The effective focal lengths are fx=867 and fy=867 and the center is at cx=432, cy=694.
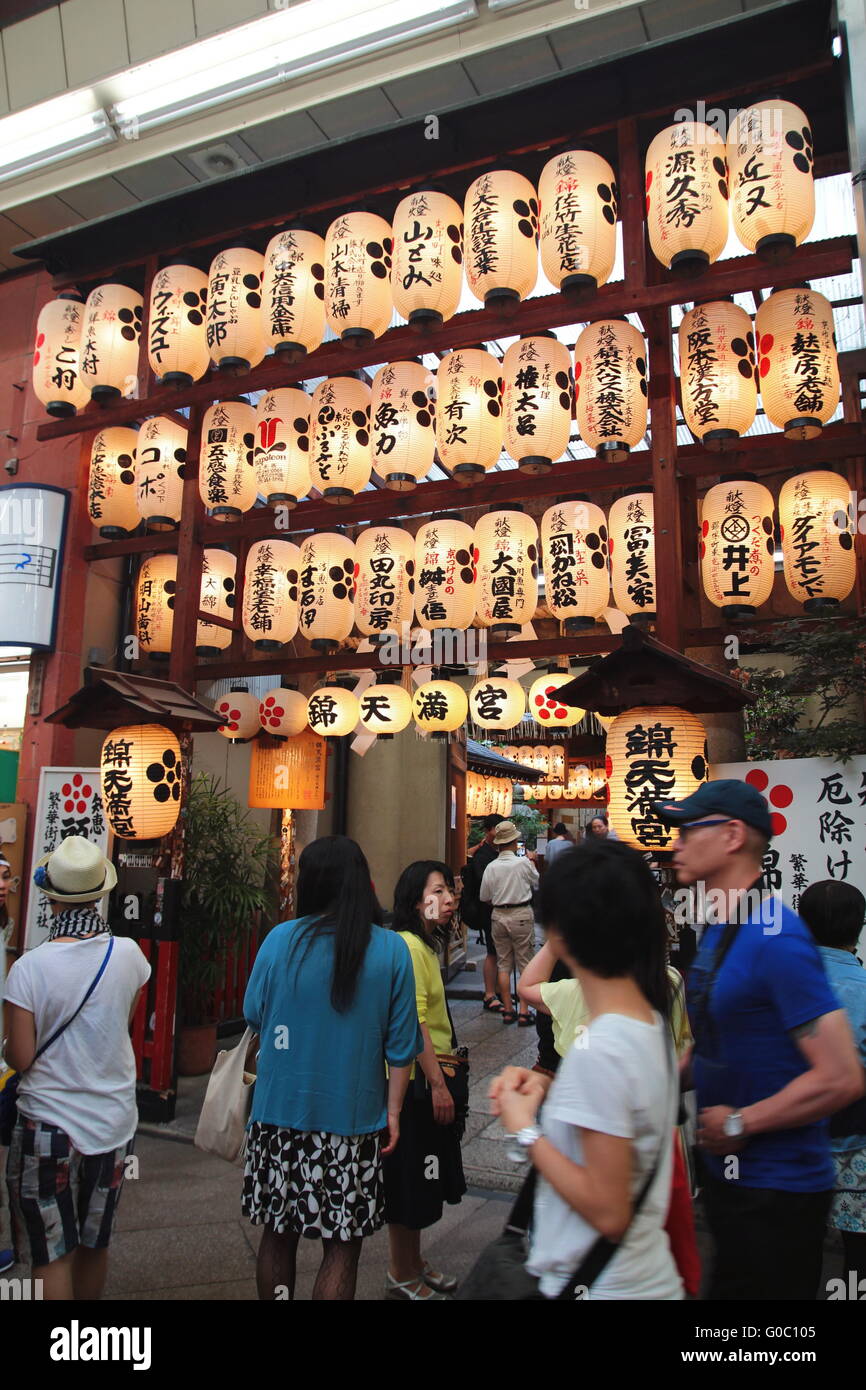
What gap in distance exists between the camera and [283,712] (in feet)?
31.1

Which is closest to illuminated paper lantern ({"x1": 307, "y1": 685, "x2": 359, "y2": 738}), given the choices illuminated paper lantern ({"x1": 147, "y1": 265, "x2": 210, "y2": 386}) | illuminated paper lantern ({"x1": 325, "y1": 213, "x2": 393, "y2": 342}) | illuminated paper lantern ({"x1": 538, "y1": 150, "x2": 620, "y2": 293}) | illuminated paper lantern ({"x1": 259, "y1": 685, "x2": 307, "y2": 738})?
illuminated paper lantern ({"x1": 259, "y1": 685, "x2": 307, "y2": 738})

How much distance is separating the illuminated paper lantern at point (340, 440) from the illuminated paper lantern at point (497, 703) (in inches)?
98.5

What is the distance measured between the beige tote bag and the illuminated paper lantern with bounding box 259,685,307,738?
5932 mm

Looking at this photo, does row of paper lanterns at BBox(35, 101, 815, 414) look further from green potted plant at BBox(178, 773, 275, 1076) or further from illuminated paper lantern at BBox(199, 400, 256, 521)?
green potted plant at BBox(178, 773, 275, 1076)

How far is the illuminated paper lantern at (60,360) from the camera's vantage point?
8352 millimetres

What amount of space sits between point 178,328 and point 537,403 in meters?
3.37

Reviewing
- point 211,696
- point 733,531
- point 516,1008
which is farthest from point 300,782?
point 733,531

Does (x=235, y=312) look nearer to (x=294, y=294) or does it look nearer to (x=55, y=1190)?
(x=294, y=294)

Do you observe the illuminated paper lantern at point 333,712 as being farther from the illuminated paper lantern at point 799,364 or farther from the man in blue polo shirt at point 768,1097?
the man in blue polo shirt at point 768,1097

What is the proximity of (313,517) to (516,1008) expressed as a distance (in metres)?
6.40

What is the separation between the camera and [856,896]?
338 cm

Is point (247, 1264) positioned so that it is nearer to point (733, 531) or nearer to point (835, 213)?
point (733, 531)

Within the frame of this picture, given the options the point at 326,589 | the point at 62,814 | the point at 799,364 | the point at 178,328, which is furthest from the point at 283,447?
the point at 799,364

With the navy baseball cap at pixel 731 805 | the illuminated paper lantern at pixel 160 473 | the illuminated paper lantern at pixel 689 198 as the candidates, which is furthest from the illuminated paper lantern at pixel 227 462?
the navy baseball cap at pixel 731 805
